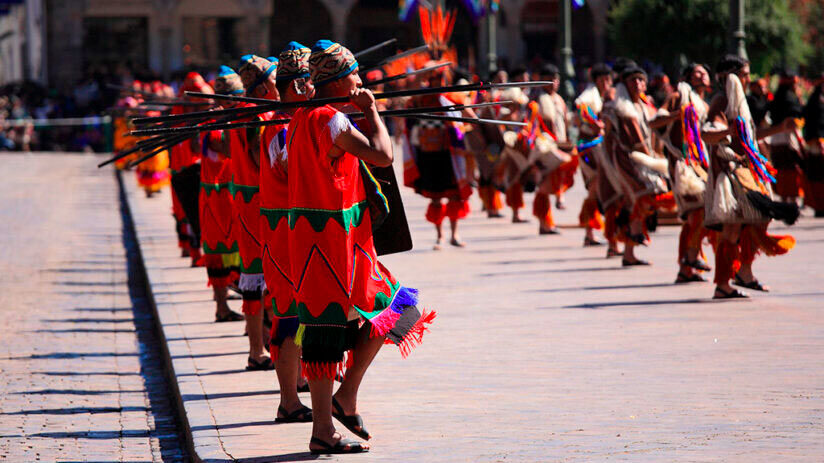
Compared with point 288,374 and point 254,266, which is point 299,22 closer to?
point 254,266

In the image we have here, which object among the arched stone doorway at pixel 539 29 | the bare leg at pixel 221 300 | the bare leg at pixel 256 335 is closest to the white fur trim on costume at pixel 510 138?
the bare leg at pixel 221 300

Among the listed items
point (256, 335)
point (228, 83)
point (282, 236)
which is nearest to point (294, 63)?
point (282, 236)

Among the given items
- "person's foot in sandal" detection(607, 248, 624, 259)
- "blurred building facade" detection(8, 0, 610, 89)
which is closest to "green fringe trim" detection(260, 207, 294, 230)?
"person's foot in sandal" detection(607, 248, 624, 259)

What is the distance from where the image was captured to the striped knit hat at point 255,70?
25.4 ft

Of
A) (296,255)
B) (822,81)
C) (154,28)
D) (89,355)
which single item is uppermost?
(154,28)

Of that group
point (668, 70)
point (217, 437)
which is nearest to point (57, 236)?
point (217, 437)

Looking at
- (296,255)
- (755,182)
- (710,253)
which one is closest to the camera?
(296,255)

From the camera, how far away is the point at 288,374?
671cm

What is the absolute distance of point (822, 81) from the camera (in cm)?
1809

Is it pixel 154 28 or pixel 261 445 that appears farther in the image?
pixel 154 28

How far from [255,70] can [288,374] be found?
1.89 metres

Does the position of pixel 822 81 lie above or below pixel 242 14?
below

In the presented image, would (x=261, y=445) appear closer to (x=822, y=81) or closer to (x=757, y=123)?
(x=757, y=123)

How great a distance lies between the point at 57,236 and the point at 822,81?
9.90 m
